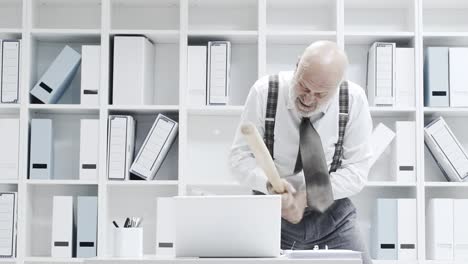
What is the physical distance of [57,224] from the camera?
4172mm

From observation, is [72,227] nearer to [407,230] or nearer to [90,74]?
[90,74]

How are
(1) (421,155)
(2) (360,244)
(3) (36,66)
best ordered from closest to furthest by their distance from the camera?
(2) (360,244)
(1) (421,155)
(3) (36,66)

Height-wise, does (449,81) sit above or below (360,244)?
above

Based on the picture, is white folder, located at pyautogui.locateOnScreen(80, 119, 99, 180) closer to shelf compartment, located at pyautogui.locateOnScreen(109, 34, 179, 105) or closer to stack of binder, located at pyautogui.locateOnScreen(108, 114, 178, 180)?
stack of binder, located at pyautogui.locateOnScreen(108, 114, 178, 180)

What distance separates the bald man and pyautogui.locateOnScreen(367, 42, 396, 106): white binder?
1475 mm

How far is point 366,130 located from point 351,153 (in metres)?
0.10

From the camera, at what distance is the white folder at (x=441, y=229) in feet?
13.5

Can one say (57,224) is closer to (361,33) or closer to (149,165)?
(149,165)

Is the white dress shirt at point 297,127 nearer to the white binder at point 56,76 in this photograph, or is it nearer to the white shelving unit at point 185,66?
the white shelving unit at point 185,66

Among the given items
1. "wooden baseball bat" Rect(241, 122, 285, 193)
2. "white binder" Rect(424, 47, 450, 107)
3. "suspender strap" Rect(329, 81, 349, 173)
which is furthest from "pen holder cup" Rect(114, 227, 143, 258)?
"white binder" Rect(424, 47, 450, 107)

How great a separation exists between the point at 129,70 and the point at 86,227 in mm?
838

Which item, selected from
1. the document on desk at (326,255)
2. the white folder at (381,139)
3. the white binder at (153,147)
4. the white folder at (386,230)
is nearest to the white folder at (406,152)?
the white folder at (381,139)

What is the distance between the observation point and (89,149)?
4219 millimetres

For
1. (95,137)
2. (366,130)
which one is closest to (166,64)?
(95,137)
